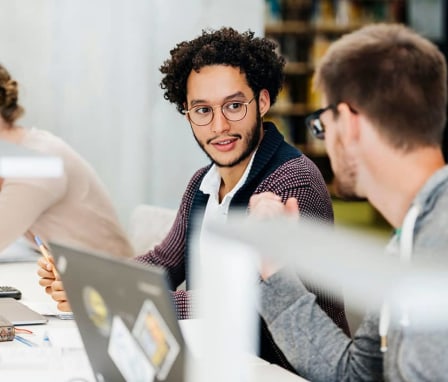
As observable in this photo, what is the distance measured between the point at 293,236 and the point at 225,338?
0.12 metres

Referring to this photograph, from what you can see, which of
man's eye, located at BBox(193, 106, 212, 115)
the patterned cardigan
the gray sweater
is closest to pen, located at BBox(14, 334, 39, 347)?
the patterned cardigan

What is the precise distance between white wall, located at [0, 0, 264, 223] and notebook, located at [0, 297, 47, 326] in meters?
1.33

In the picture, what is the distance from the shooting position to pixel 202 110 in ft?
7.84

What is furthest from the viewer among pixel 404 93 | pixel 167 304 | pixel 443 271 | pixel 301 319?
pixel 301 319

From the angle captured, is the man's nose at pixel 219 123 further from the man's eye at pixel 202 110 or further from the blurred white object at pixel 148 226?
the blurred white object at pixel 148 226

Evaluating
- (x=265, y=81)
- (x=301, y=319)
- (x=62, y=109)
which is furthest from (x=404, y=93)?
(x=62, y=109)

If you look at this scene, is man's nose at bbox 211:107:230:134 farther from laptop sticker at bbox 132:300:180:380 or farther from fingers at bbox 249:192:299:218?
laptop sticker at bbox 132:300:180:380

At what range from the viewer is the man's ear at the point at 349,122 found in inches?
53.1

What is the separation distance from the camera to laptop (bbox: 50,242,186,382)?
109 cm

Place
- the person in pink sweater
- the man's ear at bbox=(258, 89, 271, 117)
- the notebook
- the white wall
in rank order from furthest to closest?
the white wall → the person in pink sweater → the man's ear at bbox=(258, 89, 271, 117) → the notebook

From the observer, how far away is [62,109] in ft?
11.1

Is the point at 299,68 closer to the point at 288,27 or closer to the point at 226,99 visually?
the point at 288,27

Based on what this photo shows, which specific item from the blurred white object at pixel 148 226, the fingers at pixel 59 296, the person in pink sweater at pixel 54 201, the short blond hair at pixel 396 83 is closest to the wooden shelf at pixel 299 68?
the person in pink sweater at pixel 54 201

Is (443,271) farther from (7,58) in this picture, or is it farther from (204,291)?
(7,58)
